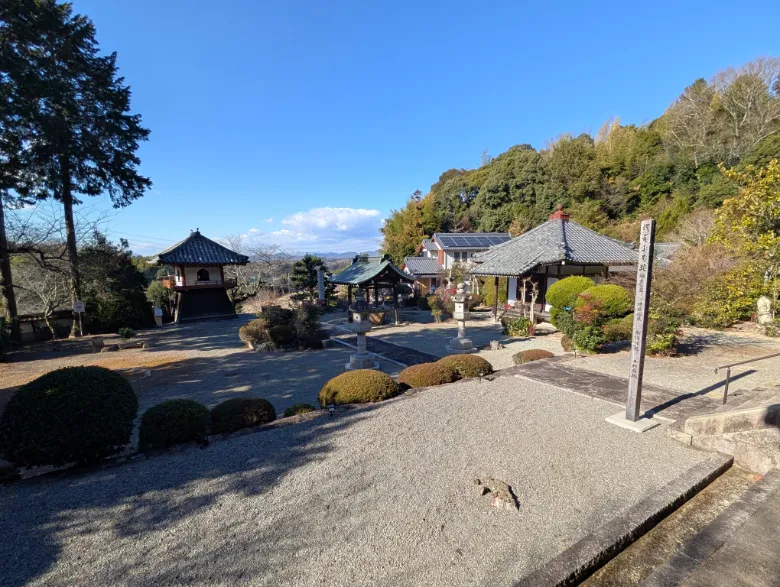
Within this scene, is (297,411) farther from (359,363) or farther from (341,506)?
(359,363)

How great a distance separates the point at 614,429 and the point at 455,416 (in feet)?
7.37

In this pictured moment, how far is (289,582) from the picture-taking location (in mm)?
2557

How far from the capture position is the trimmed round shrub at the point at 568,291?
39.7 ft

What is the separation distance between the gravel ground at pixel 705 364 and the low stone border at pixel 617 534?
352 centimetres

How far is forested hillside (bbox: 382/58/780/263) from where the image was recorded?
25.1m

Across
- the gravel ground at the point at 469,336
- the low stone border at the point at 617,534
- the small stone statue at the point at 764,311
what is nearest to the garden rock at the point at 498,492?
the low stone border at the point at 617,534

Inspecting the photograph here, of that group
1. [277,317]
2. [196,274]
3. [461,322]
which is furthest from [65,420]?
[196,274]

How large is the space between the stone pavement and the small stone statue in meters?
8.76

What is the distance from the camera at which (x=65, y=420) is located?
12.9ft

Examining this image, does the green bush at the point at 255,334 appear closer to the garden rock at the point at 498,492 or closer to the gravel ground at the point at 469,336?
the gravel ground at the point at 469,336

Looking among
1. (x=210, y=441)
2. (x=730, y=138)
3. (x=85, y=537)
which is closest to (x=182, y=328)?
(x=210, y=441)

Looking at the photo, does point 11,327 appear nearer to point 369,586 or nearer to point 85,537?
point 85,537

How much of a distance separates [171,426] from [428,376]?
4425 millimetres

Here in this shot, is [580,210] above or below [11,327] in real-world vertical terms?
above
